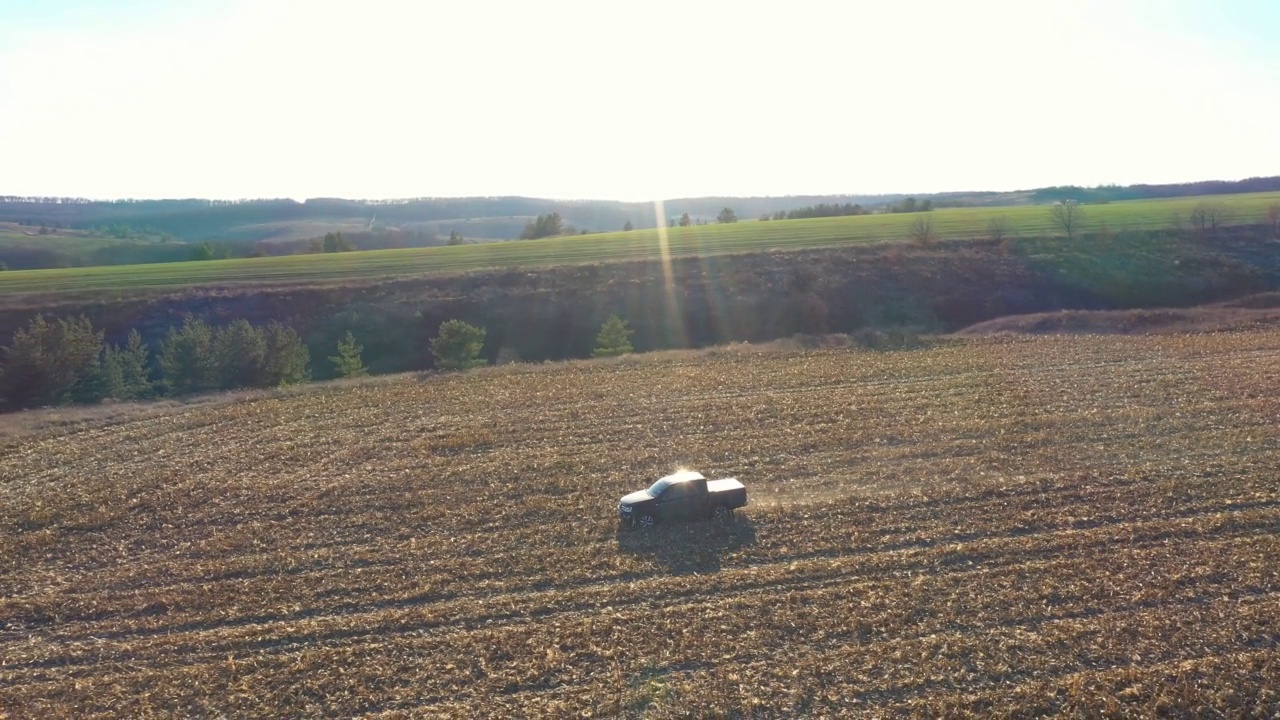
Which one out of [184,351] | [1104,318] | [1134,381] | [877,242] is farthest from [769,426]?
[877,242]

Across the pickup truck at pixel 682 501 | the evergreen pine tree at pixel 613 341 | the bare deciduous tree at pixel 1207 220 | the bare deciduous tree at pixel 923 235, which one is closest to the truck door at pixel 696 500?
the pickup truck at pixel 682 501

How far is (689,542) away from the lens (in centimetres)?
1805

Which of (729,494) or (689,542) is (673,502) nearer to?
(689,542)

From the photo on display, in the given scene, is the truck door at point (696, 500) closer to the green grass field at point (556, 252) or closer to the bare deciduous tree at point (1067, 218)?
the green grass field at point (556, 252)

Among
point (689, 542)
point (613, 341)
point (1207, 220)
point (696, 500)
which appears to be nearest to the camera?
point (689, 542)

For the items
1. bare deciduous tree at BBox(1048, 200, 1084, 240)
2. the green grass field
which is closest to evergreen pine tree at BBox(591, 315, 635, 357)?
the green grass field

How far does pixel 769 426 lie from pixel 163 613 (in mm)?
16220

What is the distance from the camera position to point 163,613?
52.3 feet

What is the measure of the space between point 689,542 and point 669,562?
1060 mm

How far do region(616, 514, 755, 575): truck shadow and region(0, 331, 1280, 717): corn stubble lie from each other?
93mm

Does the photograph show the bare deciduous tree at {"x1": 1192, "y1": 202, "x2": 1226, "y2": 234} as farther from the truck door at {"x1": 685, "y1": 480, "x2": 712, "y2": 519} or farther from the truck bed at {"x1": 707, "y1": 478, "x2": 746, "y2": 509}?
the truck door at {"x1": 685, "y1": 480, "x2": 712, "y2": 519}

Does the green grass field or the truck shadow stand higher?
the green grass field

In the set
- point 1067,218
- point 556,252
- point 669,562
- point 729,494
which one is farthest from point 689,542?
point 1067,218

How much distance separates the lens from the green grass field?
72.4 meters
